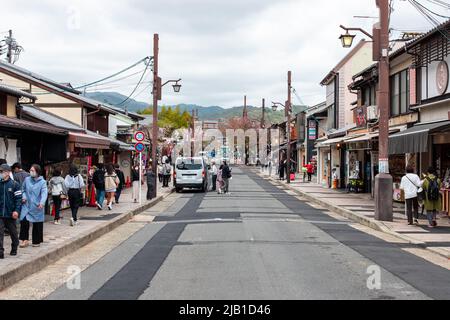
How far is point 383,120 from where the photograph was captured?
60.1ft

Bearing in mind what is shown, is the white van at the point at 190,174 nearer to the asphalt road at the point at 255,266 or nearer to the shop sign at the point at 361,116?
the shop sign at the point at 361,116

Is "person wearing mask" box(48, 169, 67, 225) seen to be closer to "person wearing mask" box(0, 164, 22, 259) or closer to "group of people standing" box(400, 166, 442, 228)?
"person wearing mask" box(0, 164, 22, 259)

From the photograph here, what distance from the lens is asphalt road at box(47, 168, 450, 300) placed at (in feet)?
27.1

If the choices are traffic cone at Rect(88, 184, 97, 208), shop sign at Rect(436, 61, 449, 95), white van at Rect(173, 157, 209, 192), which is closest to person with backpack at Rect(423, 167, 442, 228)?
shop sign at Rect(436, 61, 449, 95)

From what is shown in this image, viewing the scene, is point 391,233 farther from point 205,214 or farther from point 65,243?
point 65,243

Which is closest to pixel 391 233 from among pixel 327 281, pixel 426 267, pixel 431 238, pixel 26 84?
pixel 431 238

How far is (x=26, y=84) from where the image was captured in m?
25.8

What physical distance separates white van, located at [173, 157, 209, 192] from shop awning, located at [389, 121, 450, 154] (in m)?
16.0

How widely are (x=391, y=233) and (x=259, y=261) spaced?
648cm

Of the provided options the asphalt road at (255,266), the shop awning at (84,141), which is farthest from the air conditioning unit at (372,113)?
the shop awning at (84,141)

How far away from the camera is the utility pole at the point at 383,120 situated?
18.0 meters

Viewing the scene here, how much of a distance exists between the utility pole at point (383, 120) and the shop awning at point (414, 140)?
3.12ft

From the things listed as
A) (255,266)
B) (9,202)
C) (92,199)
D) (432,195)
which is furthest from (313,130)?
(9,202)

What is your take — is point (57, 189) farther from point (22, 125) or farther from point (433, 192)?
point (433, 192)
